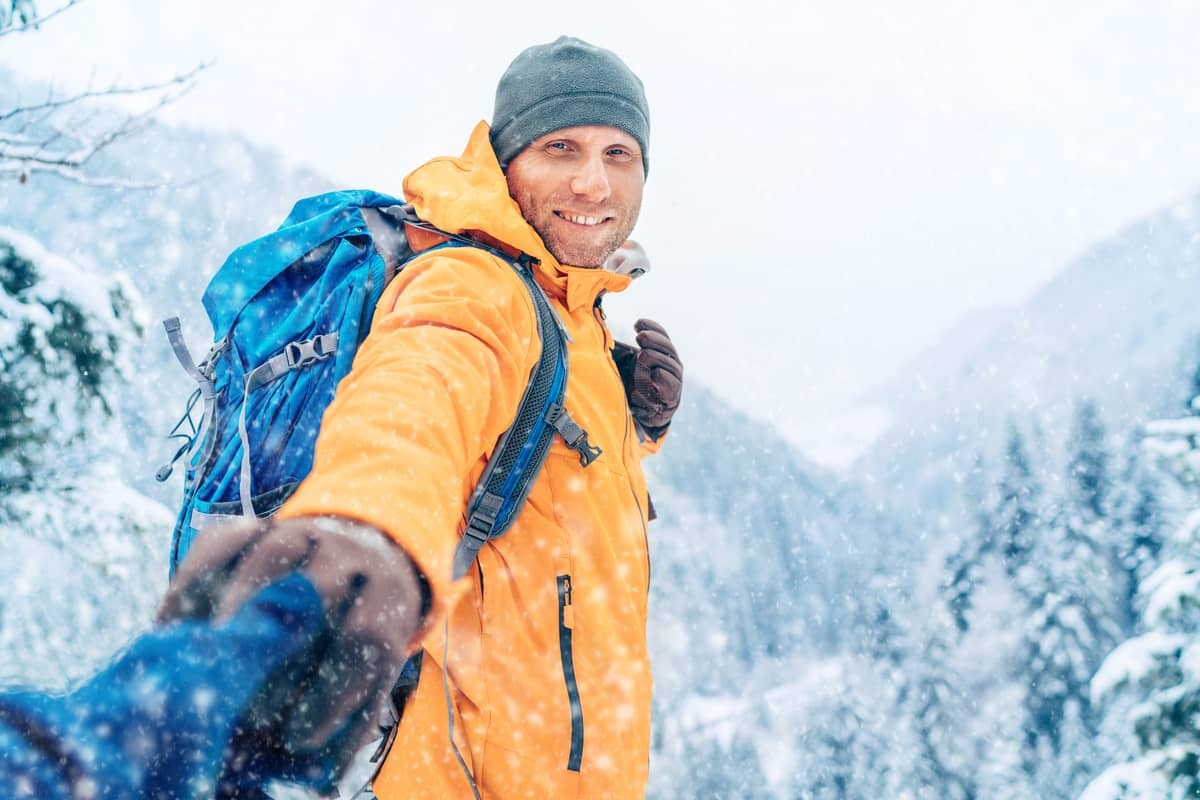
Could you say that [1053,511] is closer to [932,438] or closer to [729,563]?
[729,563]

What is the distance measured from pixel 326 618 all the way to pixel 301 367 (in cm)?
133

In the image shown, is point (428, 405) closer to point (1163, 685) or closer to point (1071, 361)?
point (1163, 685)

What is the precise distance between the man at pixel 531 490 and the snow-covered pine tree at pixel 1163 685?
664 centimetres

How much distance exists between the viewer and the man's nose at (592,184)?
106 inches

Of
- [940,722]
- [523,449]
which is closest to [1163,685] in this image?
[523,449]

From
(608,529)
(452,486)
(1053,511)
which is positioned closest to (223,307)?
(608,529)

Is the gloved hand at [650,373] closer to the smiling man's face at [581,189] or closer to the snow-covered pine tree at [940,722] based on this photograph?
the smiling man's face at [581,189]

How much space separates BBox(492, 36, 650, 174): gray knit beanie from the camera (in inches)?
114

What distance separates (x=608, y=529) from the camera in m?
2.23

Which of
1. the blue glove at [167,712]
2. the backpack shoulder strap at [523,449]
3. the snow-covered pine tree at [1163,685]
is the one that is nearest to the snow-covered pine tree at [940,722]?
the snow-covered pine tree at [1163,685]

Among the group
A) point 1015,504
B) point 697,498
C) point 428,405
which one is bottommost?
point 428,405

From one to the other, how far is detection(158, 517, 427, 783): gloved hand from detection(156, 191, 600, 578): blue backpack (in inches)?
37.4

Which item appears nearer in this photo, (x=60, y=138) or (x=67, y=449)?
(x=60, y=138)

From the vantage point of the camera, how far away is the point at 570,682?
2.04 meters
